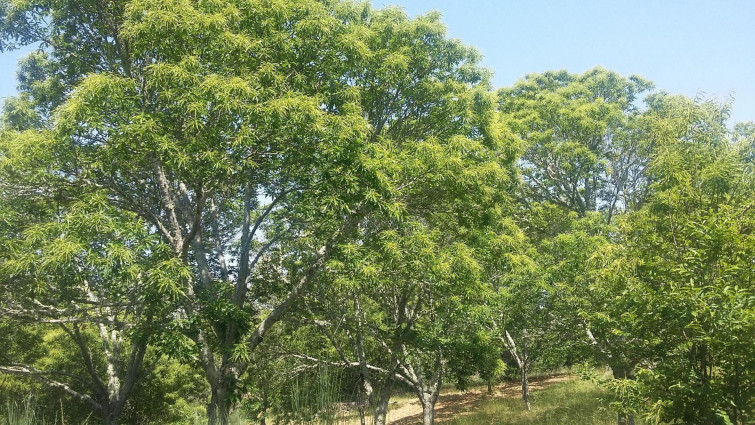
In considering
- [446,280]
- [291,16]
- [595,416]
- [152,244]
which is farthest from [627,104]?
[152,244]

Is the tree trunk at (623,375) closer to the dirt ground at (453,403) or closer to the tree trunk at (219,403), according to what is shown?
the tree trunk at (219,403)

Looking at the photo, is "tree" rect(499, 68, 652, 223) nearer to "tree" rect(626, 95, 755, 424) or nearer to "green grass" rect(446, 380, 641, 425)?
"green grass" rect(446, 380, 641, 425)

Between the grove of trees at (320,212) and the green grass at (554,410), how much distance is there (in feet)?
6.84

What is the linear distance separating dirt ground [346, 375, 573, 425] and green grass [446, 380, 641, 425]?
0.95 metres

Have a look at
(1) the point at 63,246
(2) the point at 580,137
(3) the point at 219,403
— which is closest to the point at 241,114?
(1) the point at 63,246

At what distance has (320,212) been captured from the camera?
8.04 m

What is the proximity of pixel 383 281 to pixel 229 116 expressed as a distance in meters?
4.40

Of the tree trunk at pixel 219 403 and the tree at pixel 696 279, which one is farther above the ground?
the tree at pixel 696 279

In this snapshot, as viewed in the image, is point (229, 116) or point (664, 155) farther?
point (229, 116)

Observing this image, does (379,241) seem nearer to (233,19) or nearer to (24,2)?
(233,19)

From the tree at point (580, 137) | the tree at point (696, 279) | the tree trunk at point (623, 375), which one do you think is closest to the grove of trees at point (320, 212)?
the tree at point (696, 279)

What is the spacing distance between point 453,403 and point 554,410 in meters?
7.87

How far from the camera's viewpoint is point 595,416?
13.5 metres

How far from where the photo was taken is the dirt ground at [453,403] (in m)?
20.0
